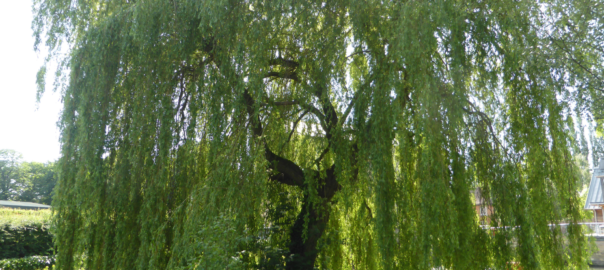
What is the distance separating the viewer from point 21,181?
3697 centimetres

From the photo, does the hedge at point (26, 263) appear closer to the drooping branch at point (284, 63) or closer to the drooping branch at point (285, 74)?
the drooping branch at point (285, 74)

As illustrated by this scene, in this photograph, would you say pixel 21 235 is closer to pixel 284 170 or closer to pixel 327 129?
pixel 284 170

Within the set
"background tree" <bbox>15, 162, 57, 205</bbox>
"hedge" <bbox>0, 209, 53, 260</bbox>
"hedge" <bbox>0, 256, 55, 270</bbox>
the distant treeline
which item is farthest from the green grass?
"background tree" <bbox>15, 162, 57, 205</bbox>

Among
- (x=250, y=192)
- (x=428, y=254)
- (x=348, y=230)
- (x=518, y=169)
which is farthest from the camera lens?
(x=348, y=230)

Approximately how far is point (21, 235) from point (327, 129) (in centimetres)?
986

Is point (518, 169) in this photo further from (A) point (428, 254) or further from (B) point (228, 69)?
(B) point (228, 69)

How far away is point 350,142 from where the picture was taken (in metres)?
4.36

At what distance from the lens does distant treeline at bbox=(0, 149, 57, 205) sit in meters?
36.2

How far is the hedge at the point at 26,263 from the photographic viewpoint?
8.36 meters

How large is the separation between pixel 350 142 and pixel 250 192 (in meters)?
1.22

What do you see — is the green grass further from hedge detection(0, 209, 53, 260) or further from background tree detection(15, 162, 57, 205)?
background tree detection(15, 162, 57, 205)

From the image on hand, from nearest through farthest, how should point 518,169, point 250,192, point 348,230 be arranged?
point 518,169 < point 250,192 < point 348,230

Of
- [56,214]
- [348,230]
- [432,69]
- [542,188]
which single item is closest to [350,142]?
[432,69]

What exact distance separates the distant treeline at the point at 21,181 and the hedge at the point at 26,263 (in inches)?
1213
